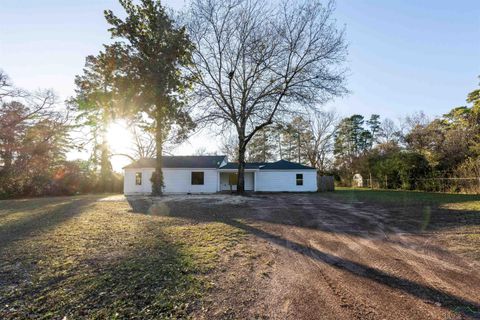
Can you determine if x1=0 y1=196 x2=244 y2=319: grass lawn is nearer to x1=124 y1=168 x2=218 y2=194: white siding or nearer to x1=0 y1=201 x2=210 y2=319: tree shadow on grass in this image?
x1=0 y1=201 x2=210 y2=319: tree shadow on grass

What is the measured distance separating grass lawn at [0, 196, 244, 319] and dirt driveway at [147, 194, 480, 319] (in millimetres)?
449

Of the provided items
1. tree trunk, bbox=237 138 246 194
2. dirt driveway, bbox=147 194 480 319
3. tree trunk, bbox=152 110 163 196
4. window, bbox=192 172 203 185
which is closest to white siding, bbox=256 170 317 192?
tree trunk, bbox=237 138 246 194

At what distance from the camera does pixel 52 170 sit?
78.2ft

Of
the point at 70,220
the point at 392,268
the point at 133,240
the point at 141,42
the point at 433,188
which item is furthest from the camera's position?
the point at 433,188

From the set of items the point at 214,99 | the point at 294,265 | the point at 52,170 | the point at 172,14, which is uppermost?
the point at 172,14

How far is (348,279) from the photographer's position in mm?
3393

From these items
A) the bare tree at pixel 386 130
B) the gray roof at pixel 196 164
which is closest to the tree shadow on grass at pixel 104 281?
the gray roof at pixel 196 164

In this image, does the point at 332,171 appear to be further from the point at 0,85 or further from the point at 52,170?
the point at 0,85

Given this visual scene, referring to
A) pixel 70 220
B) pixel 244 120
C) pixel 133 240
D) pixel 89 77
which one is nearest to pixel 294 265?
pixel 133 240

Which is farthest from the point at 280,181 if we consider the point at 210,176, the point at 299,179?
the point at 210,176

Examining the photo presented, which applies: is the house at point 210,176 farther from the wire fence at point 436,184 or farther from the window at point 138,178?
the wire fence at point 436,184

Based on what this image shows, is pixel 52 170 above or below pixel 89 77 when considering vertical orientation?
below

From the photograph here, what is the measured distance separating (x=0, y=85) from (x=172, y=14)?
14.6m

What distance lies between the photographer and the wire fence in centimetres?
1595
